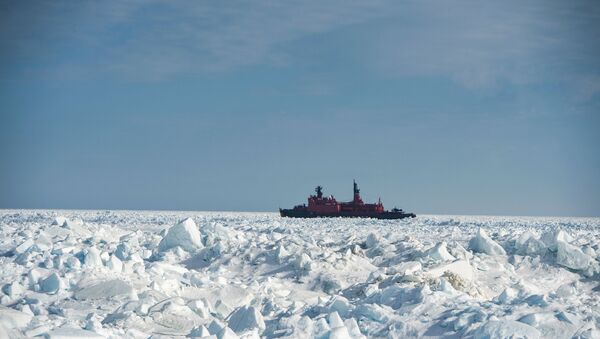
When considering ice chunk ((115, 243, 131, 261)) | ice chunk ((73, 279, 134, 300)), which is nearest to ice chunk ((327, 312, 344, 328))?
ice chunk ((73, 279, 134, 300))

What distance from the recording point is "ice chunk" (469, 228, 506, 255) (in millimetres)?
13027

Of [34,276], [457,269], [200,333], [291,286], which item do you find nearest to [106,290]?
[34,276]

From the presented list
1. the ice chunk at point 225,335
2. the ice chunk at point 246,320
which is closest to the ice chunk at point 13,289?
the ice chunk at point 246,320

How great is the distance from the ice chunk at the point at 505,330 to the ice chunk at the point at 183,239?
8.49 meters

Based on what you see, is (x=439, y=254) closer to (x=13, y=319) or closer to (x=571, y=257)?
(x=571, y=257)

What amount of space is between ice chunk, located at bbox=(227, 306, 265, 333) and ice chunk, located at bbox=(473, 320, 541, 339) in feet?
7.48

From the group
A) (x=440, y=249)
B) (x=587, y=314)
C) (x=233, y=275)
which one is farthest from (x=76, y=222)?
(x=587, y=314)

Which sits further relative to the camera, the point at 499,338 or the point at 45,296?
the point at 45,296

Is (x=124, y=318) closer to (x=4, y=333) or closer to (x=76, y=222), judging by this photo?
(x=4, y=333)

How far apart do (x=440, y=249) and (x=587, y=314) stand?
524 centimetres

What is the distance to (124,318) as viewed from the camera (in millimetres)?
7066

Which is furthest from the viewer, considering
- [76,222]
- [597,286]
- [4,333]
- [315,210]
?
[315,210]

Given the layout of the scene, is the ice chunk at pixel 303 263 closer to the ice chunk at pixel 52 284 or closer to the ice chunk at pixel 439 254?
the ice chunk at pixel 439 254

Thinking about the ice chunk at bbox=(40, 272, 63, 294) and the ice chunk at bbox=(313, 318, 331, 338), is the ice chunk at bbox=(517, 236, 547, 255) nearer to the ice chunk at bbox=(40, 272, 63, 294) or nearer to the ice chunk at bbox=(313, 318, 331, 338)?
the ice chunk at bbox=(313, 318, 331, 338)
